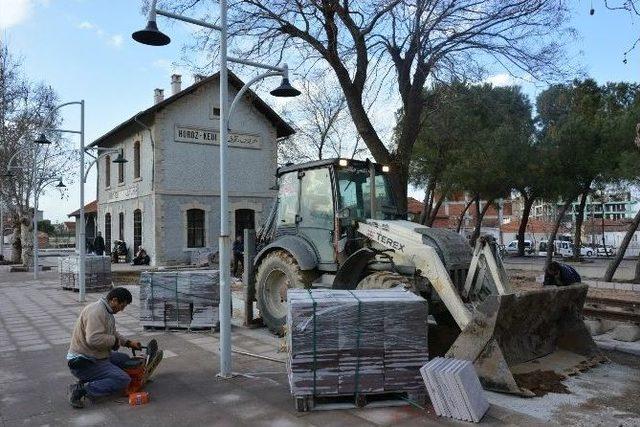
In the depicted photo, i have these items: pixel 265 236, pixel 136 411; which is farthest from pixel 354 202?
pixel 136 411

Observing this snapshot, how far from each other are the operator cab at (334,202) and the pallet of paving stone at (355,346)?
264cm

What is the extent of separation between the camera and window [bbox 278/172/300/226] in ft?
30.3

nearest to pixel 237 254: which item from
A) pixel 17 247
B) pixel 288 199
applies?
pixel 288 199

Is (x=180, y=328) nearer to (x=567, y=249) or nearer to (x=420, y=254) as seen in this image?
(x=420, y=254)

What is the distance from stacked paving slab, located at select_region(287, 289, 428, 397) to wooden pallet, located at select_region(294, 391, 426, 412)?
7 centimetres

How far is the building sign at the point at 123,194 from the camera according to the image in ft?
89.0

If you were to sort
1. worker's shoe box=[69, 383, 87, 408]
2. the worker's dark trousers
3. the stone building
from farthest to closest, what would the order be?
the stone building < the worker's dark trousers < worker's shoe box=[69, 383, 87, 408]

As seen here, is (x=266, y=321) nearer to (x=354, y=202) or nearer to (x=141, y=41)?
(x=354, y=202)

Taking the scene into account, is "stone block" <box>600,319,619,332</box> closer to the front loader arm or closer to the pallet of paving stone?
the front loader arm

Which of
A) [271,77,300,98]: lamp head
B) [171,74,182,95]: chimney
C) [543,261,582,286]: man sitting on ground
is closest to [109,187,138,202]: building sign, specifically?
[171,74,182,95]: chimney

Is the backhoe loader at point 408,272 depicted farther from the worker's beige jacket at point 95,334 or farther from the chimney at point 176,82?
the chimney at point 176,82

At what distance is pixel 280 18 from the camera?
45.9 feet

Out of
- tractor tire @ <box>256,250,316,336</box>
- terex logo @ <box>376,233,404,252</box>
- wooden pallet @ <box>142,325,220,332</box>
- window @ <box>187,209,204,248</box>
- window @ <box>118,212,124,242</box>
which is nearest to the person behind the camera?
terex logo @ <box>376,233,404,252</box>

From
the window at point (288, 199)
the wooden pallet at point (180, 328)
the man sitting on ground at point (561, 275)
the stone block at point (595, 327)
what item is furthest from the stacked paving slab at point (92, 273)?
the stone block at point (595, 327)
